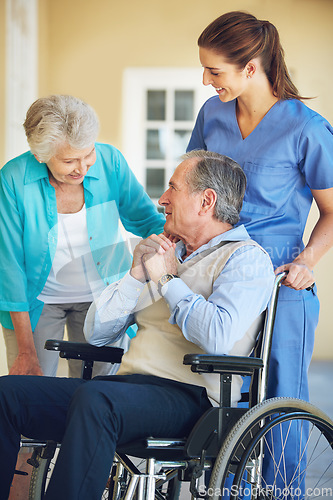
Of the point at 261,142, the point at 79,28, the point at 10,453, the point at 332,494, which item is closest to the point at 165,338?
the point at 10,453

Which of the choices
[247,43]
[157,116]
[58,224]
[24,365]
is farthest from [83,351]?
[157,116]

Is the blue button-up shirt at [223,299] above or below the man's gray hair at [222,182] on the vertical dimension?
below

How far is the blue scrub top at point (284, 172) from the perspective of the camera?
6.43 ft

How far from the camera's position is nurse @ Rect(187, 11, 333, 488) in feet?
6.39

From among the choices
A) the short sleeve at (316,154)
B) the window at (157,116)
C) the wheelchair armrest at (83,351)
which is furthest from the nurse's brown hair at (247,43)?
the window at (157,116)

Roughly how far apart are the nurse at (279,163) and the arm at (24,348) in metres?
0.83

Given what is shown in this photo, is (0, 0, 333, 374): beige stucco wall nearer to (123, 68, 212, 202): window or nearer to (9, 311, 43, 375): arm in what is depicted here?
(123, 68, 212, 202): window

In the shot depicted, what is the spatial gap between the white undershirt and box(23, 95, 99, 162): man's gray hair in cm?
28

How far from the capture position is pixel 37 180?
2332 millimetres

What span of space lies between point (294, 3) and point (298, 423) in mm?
5262

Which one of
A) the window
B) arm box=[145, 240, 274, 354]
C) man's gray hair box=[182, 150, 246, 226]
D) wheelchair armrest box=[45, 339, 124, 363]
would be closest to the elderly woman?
wheelchair armrest box=[45, 339, 124, 363]

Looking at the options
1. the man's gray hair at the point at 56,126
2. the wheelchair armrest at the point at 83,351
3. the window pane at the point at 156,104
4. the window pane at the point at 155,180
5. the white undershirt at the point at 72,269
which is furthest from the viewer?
the window pane at the point at 155,180

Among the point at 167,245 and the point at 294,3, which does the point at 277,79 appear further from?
the point at 294,3

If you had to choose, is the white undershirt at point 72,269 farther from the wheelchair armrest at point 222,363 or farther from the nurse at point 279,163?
the wheelchair armrest at point 222,363
